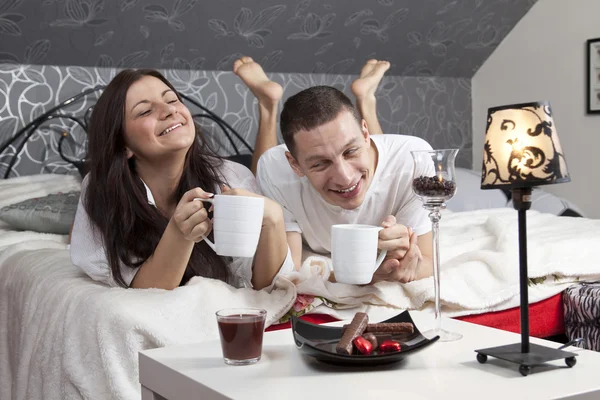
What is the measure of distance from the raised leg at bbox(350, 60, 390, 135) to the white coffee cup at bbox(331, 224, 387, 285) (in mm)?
1582

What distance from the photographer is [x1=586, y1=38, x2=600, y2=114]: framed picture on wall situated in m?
3.74

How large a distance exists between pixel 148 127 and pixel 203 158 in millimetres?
203

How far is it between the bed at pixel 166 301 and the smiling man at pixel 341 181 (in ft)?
0.42

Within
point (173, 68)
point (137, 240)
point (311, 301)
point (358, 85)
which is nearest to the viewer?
point (311, 301)

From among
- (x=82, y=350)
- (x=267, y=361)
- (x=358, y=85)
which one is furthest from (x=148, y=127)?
(x=358, y=85)

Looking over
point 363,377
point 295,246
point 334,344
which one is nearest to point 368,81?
point 295,246

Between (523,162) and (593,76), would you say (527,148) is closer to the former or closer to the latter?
(523,162)

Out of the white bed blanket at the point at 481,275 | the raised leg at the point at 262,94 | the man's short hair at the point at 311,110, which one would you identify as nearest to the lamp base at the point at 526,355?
the white bed blanket at the point at 481,275

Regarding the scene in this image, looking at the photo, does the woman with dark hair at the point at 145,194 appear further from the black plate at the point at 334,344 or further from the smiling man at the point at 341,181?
the black plate at the point at 334,344

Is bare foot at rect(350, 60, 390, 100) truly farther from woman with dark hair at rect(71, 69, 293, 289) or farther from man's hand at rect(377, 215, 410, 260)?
man's hand at rect(377, 215, 410, 260)

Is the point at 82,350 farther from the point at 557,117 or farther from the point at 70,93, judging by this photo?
the point at 557,117

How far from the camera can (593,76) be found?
12.4 feet

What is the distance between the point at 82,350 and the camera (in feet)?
5.15

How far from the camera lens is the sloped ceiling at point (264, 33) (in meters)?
2.99
